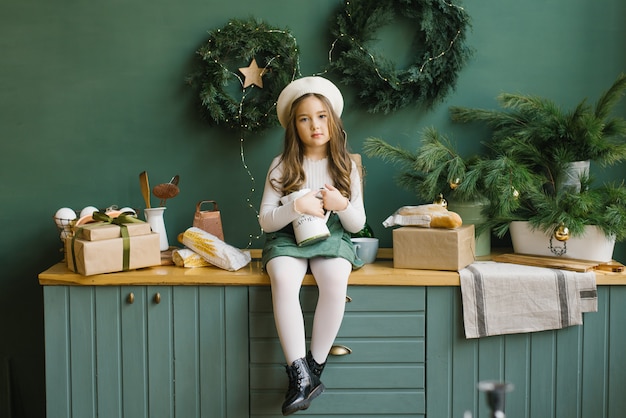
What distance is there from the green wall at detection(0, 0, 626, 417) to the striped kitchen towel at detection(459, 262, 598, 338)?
0.62m

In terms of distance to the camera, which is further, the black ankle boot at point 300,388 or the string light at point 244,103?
the string light at point 244,103

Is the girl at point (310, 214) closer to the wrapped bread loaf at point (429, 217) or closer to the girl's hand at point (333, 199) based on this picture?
the girl's hand at point (333, 199)

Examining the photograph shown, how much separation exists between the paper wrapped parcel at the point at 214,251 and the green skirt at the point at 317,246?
0.12 m

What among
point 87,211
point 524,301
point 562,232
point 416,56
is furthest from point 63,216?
point 562,232

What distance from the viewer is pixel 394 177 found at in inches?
99.4

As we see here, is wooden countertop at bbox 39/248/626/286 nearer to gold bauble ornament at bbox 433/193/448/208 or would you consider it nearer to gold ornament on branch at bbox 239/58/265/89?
gold bauble ornament at bbox 433/193/448/208

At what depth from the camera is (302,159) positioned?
2.23m

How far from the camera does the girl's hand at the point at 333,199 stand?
203 cm

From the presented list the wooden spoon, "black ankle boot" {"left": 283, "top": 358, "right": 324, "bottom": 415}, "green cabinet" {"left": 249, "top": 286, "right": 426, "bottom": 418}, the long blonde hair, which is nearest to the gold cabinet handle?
"green cabinet" {"left": 249, "top": 286, "right": 426, "bottom": 418}

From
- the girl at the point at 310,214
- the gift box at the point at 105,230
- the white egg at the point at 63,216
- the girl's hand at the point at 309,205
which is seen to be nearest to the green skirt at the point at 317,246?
the girl at the point at 310,214

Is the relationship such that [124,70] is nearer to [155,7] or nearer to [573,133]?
[155,7]

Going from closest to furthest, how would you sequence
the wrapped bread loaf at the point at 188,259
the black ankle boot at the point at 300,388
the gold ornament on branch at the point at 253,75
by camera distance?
the black ankle boot at the point at 300,388 → the wrapped bread loaf at the point at 188,259 → the gold ornament on branch at the point at 253,75

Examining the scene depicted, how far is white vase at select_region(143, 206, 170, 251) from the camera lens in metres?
2.35

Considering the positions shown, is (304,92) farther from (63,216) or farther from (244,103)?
(63,216)
